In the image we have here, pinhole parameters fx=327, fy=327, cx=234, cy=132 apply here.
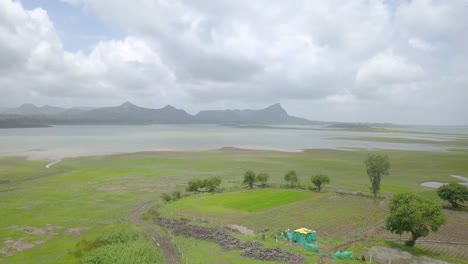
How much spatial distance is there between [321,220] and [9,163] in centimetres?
9228

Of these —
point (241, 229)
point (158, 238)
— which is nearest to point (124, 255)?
point (158, 238)

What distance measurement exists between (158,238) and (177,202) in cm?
1696

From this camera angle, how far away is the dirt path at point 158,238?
32.1 m

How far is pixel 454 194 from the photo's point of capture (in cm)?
4969

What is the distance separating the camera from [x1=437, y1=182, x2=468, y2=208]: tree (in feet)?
161

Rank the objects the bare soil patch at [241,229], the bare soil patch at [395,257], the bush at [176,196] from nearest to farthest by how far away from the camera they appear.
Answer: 1. the bare soil patch at [395,257]
2. the bare soil patch at [241,229]
3. the bush at [176,196]

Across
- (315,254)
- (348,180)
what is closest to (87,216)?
(315,254)

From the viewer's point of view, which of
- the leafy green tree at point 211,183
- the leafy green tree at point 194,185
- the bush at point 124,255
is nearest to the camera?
the bush at point 124,255

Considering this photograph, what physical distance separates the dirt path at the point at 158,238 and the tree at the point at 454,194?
4236cm

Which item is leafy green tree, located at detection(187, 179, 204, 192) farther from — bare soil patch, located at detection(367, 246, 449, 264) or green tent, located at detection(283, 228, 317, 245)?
bare soil patch, located at detection(367, 246, 449, 264)

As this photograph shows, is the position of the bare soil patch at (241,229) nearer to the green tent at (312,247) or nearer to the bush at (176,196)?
the green tent at (312,247)

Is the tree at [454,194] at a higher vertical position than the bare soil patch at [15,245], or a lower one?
higher

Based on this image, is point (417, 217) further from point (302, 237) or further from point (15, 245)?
point (15, 245)

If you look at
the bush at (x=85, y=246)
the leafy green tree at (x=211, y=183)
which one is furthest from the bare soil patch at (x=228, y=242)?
the leafy green tree at (x=211, y=183)
